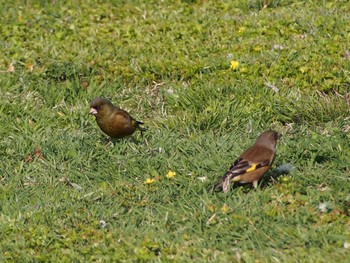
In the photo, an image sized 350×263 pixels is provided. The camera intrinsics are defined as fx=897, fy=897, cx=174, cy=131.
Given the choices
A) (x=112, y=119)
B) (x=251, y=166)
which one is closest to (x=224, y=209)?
(x=251, y=166)

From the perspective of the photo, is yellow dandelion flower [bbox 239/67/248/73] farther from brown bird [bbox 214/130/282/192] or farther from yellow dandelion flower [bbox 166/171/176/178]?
yellow dandelion flower [bbox 166/171/176/178]

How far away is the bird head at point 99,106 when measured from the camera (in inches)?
342

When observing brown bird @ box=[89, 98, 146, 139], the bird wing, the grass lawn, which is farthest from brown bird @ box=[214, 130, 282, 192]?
brown bird @ box=[89, 98, 146, 139]

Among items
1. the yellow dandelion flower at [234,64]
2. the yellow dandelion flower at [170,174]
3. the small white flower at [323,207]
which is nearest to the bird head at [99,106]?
the yellow dandelion flower at [170,174]

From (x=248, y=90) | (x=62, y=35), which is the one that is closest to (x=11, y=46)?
(x=62, y=35)

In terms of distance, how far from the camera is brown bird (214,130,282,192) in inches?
284

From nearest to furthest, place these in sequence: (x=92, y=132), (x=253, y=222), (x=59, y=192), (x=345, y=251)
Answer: (x=345, y=251), (x=253, y=222), (x=59, y=192), (x=92, y=132)

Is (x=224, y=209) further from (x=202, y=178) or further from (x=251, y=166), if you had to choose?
(x=202, y=178)

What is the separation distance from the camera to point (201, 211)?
6.90 meters

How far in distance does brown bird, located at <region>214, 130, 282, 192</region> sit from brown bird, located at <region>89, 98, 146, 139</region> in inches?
59.2

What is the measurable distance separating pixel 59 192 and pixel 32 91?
7.68 feet

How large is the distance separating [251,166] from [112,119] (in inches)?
73.3

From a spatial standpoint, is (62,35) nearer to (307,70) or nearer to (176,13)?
(176,13)

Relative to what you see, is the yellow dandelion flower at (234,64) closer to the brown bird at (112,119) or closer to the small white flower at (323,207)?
the brown bird at (112,119)
